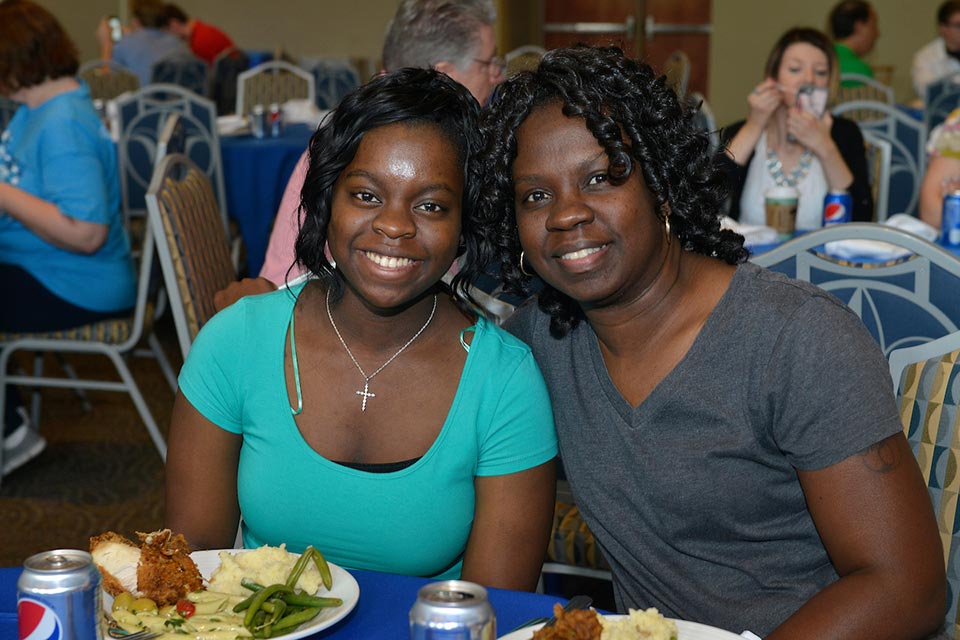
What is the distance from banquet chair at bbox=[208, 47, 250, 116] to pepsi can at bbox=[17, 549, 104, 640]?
344 inches

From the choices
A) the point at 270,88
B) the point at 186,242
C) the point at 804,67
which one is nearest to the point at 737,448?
the point at 186,242

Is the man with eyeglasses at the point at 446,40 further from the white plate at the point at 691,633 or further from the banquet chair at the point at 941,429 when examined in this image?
the white plate at the point at 691,633

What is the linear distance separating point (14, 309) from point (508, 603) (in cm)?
258

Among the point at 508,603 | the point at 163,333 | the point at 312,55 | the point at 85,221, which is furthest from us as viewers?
the point at 312,55

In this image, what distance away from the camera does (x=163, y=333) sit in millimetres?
5438

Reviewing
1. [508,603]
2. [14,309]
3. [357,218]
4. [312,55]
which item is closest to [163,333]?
[14,309]

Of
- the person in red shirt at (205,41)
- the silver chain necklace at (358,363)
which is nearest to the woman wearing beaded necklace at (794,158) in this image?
the silver chain necklace at (358,363)

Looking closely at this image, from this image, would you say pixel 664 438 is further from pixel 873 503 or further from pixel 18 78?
pixel 18 78

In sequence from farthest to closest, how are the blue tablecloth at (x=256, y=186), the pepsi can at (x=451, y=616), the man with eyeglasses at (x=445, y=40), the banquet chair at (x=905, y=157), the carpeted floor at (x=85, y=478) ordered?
the blue tablecloth at (x=256, y=186) → the banquet chair at (x=905, y=157) → the carpeted floor at (x=85, y=478) → the man with eyeglasses at (x=445, y=40) → the pepsi can at (x=451, y=616)

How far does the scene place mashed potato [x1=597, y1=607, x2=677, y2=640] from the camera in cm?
94

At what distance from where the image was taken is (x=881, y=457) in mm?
1239

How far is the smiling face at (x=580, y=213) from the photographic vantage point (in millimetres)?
1366

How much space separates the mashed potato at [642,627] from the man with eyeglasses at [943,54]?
276 inches

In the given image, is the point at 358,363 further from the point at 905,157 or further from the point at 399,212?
the point at 905,157
